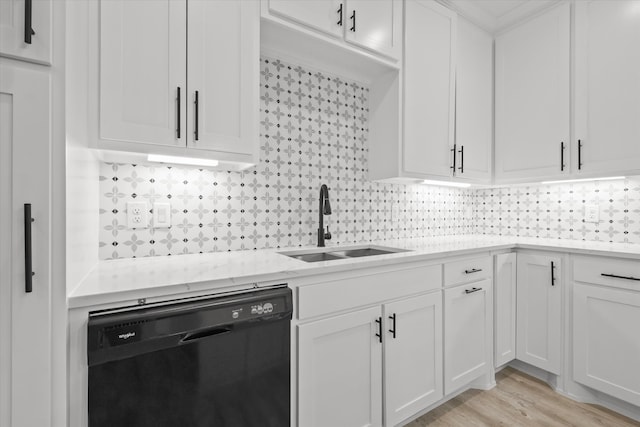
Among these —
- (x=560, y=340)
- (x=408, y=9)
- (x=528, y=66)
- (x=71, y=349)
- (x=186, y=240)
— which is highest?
(x=408, y=9)

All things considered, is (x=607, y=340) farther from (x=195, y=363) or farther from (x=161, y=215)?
(x=161, y=215)

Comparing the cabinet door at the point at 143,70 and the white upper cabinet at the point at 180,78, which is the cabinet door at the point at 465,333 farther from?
the cabinet door at the point at 143,70

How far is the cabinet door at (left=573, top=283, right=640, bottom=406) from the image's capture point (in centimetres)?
170

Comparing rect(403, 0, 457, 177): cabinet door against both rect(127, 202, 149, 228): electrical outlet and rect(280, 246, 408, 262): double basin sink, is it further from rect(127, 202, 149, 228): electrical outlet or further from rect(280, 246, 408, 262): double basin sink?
rect(127, 202, 149, 228): electrical outlet

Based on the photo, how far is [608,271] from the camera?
5.88 feet

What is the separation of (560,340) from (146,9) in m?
2.86

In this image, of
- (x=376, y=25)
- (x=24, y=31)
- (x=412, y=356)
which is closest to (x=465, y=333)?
(x=412, y=356)

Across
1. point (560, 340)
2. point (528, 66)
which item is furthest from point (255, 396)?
point (528, 66)

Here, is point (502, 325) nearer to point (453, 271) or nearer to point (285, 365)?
point (453, 271)

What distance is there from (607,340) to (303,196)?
1986 millimetres

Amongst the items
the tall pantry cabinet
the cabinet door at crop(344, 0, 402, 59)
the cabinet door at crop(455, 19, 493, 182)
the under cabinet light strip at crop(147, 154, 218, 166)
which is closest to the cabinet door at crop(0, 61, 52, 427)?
the tall pantry cabinet

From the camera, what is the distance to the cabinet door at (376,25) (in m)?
1.67

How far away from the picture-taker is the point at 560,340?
1.99m

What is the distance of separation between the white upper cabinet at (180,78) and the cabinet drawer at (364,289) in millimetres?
660
